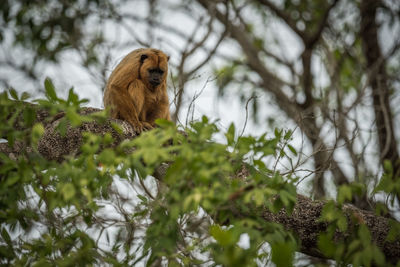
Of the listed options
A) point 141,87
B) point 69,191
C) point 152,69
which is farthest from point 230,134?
point 152,69

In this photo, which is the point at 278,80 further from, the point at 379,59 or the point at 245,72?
the point at 379,59

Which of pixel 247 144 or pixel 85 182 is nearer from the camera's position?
pixel 85 182

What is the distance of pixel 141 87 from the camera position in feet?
21.9

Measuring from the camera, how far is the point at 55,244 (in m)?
3.63

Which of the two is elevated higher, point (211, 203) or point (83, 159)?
point (83, 159)

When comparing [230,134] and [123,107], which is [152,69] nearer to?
[123,107]

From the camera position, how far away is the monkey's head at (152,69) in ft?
22.3

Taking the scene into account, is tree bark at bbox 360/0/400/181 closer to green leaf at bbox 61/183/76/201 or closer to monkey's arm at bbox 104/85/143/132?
monkey's arm at bbox 104/85/143/132

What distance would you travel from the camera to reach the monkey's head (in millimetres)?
6801

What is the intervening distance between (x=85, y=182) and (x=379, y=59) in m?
7.83

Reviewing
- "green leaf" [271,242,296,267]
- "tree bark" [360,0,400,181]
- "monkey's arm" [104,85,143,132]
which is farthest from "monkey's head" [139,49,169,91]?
"tree bark" [360,0,400,181]

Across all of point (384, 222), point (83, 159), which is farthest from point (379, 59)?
point (83, 159)

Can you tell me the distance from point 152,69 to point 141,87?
1.29ft

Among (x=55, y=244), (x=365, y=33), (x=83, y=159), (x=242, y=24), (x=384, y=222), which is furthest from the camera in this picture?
(x=242, y=24)
